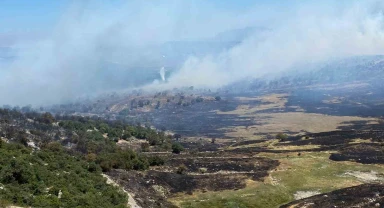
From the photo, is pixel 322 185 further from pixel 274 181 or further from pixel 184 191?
pixel 184 191

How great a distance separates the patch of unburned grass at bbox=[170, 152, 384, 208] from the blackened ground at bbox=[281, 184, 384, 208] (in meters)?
2.96

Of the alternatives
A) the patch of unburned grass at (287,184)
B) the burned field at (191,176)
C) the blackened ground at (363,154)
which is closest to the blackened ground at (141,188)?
the burned field at (191,176)

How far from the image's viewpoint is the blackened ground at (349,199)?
4012 cm

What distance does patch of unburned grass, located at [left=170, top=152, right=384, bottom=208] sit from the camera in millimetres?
43844

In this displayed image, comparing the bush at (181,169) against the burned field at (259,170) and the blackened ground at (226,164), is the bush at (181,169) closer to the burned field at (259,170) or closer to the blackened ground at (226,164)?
the burned field at (259,170)

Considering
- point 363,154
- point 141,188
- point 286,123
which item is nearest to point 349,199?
point 141,188

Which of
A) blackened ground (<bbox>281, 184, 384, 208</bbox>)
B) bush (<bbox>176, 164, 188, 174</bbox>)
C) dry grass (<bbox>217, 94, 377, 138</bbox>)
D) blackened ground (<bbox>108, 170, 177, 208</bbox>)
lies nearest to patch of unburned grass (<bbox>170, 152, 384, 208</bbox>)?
blackened ground (<bbox>108, 170, 177, 208</bbox>)

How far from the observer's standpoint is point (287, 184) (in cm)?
5119

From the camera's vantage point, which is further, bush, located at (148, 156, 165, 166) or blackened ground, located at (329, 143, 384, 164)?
blackened ground, located at (329, 143, 384, 164)

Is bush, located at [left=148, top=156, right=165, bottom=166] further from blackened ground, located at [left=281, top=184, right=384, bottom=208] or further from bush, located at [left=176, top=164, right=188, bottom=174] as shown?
blackened ground, located at [left=281, top=184, right=384, bottom=208]

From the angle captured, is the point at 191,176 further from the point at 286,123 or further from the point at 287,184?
the point at 286,123

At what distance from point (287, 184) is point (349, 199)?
10277 mm

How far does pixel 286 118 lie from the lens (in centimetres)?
14850

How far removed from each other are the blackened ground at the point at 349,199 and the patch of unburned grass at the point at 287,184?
296 cm
